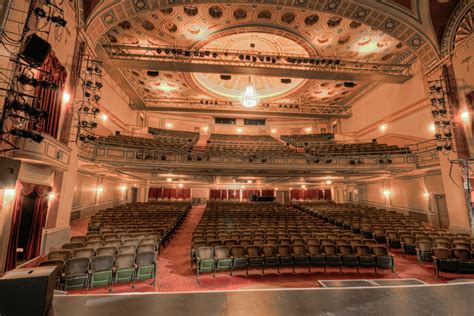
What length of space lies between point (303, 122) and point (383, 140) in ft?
27.6

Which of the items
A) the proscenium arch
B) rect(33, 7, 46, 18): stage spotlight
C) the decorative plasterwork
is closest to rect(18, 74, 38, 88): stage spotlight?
rect(33, 7, 46, 18): stage spotlight

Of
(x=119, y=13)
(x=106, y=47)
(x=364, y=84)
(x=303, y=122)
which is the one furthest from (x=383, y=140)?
(x=106, y=47)

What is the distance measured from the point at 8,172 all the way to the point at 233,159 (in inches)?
367

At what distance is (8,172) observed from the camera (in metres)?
3.70

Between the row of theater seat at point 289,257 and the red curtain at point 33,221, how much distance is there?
4135 millimetres

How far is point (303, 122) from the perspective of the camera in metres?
22.4

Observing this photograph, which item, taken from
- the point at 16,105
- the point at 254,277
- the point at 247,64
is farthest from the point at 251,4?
the point at 254,277

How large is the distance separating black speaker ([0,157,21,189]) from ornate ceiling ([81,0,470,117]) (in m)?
6.60

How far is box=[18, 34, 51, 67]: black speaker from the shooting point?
3889mm

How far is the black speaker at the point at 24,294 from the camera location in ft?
4.34

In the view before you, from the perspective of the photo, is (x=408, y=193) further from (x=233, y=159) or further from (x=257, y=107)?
(x=257, y=107)

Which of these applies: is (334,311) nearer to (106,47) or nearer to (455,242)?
(455,242)

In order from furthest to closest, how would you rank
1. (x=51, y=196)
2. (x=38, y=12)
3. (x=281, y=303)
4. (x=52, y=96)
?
(x=51, y=196) → (x=52, y=96) → (x=38, y=12) → (x=281, y=303)

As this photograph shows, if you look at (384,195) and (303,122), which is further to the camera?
(303,122)
